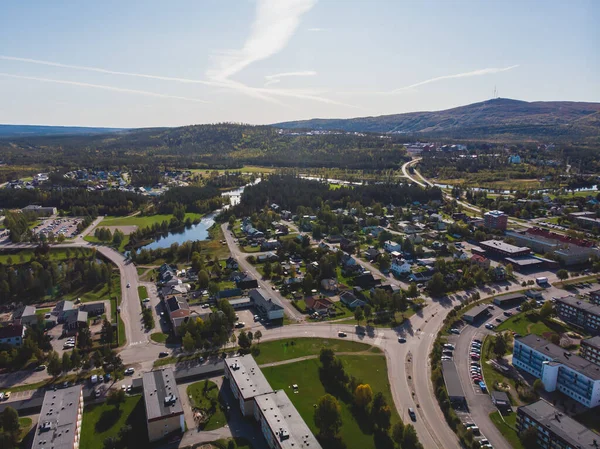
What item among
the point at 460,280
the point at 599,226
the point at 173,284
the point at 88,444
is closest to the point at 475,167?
the point at 599,226

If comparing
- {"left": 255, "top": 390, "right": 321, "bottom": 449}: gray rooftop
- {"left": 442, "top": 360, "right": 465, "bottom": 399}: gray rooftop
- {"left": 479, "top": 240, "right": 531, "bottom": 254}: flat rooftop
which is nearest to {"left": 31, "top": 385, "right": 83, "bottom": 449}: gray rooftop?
{"left": 255, "top": 390, "right": 321, "bottom": 449}: gray rooftop

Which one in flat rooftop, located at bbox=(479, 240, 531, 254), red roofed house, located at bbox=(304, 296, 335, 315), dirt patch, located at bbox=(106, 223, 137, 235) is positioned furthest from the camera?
dirt patch, located at bbox=(106, 223, 137, 235)

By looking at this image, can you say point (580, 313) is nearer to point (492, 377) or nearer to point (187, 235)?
point (492, 377)

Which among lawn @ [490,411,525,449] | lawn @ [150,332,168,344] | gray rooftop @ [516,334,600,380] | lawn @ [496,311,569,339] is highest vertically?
gray rooftop @ [516,334,600,380]

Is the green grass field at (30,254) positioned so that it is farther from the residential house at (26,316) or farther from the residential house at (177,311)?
the residential house at (177,311)

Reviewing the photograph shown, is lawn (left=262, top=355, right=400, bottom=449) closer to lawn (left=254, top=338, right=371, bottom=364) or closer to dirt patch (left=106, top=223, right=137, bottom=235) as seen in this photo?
lawn (left=254, top=338, right=371, bottom=364)

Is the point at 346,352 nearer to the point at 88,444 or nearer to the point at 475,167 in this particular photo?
the point at 88,444

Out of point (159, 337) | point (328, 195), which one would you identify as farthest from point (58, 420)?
point (328, 195)
